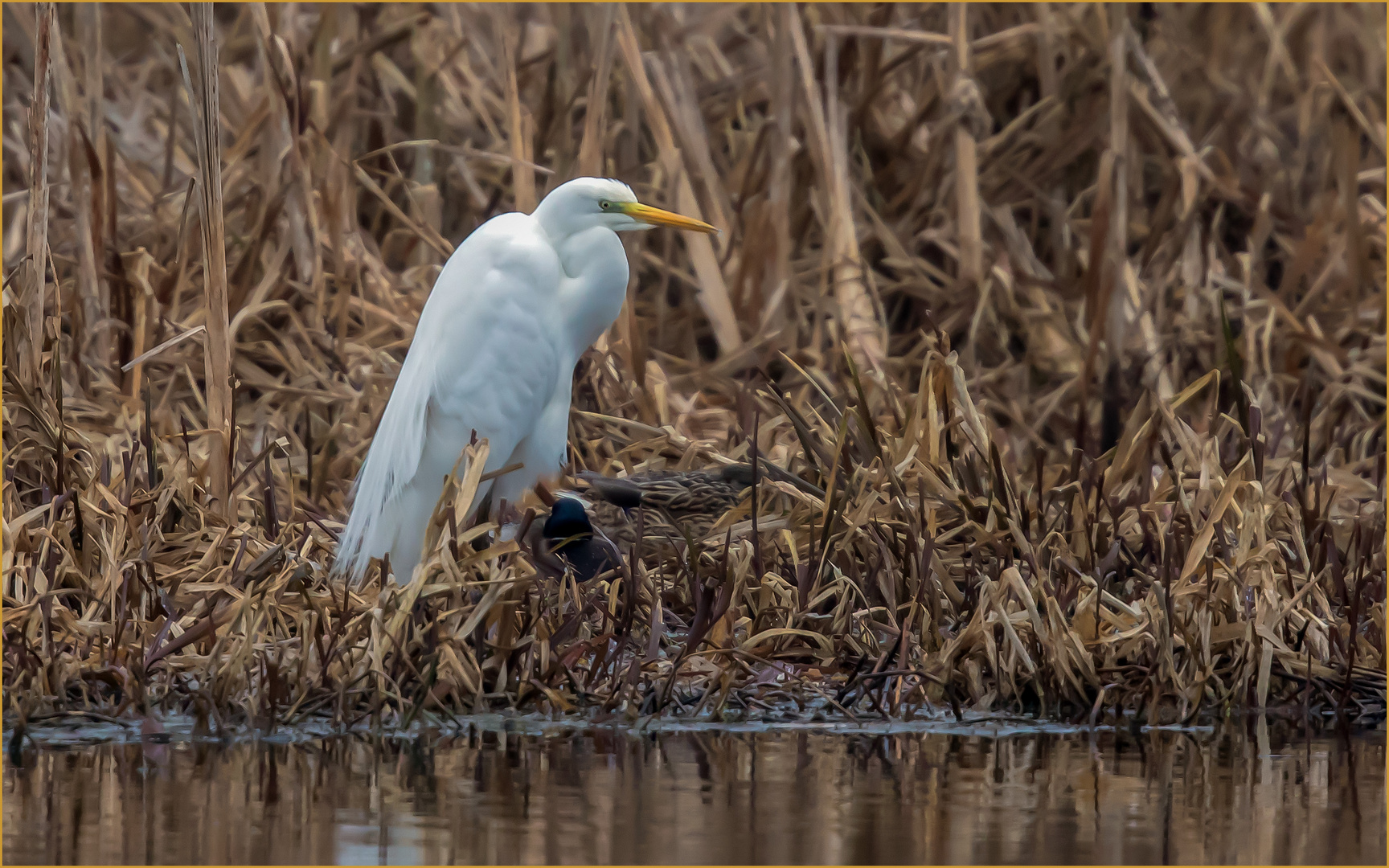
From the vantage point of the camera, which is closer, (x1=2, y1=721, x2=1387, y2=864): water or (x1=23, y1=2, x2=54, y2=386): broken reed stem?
(x1=2, y1=721, x2=1387, y2=864): water

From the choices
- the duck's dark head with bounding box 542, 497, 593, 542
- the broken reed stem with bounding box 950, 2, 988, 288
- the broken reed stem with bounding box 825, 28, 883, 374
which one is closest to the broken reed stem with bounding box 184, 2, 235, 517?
the duck's dark head with bounding box 542, 497, 593, 542

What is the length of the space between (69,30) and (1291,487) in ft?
21.0

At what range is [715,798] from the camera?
147 inches

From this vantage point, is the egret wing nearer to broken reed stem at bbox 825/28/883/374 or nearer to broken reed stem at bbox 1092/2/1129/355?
broken reed stem at bbox 825/28/883/374

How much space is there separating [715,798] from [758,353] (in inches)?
159

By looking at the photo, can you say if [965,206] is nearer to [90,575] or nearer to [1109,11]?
[1109,11]

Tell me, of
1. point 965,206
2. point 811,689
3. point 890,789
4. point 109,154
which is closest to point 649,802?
point 890,789

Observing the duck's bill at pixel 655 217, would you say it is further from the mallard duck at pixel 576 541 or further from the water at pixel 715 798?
the water at pixel 715 798

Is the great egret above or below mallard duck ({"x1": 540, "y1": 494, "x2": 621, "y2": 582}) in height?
above

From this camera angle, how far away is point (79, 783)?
3797 millimetres

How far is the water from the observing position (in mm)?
3338

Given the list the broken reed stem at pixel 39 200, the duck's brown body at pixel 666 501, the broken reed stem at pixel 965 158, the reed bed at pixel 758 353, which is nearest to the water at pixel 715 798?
the reed bed at pixel 758 353

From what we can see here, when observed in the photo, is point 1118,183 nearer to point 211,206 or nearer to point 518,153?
point 518,153

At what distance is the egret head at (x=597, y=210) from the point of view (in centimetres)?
562
